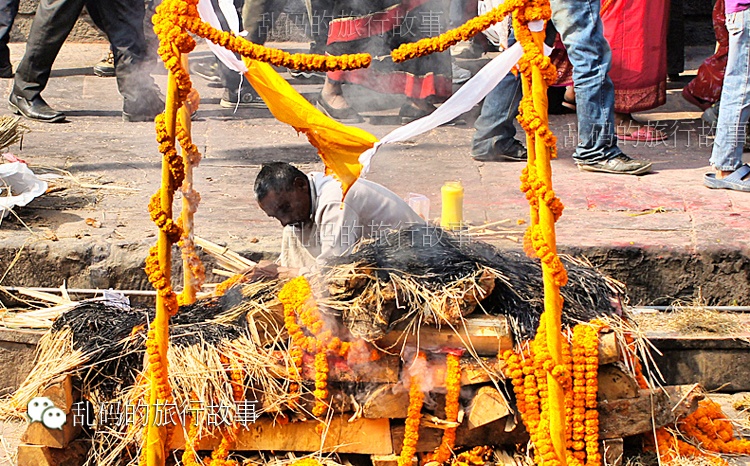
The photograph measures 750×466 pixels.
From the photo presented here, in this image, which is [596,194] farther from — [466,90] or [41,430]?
[41,430]

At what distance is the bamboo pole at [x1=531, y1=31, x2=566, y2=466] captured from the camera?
289cm

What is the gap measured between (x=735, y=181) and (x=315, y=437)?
134 inches

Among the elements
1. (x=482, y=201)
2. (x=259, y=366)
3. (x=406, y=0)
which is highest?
(x=406, y=0)

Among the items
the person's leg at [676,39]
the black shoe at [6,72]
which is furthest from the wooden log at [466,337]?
the black shoe at [6,72]

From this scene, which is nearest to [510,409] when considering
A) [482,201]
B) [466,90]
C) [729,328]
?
[466,90]

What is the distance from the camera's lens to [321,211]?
400 centimetres

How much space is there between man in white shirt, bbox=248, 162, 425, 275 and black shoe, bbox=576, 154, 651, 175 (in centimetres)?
204

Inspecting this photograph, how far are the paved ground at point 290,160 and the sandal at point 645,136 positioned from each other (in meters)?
0.08

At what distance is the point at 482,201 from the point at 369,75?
88.6 inches

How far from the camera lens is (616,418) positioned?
3.19 meters

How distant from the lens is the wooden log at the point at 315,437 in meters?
3.23

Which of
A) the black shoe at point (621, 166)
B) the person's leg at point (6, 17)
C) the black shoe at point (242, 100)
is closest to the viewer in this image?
the black shoe at point (621, 166)

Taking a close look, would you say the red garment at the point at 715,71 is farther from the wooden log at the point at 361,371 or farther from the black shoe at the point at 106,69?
the black shoe at the point at 106,69

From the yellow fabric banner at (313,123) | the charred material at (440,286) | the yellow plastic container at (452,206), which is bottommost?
the charred material at (440,286)
